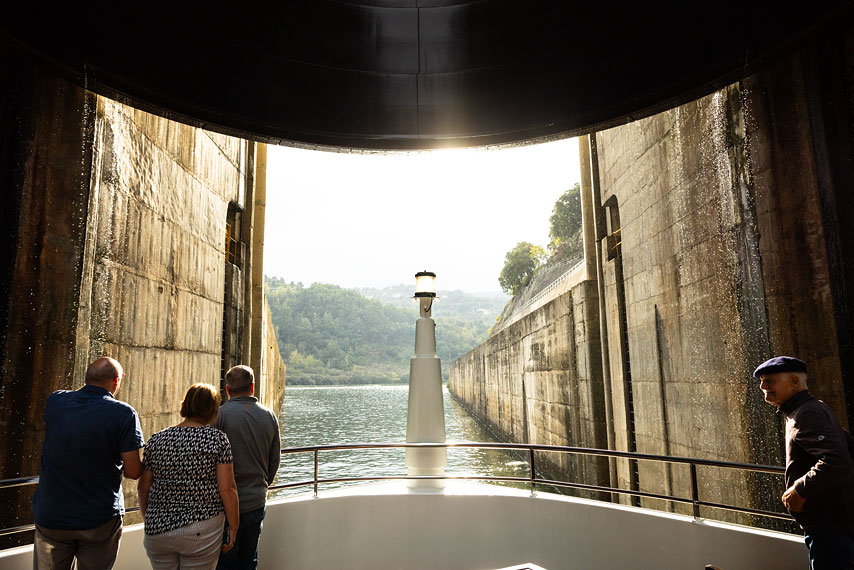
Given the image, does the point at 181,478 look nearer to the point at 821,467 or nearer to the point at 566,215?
the point at 821,467

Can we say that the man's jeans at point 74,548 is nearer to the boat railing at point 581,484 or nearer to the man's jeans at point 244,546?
the boat railing at point 581,484

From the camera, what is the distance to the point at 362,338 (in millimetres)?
160625

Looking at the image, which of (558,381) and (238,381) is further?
(558,381)

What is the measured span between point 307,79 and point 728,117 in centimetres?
548

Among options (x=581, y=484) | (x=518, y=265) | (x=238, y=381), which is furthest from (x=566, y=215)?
(x=238, y=381)

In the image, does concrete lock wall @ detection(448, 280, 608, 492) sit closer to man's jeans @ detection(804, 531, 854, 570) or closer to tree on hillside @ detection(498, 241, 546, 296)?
man's jeans @ detection(804, 531, 854, 570)


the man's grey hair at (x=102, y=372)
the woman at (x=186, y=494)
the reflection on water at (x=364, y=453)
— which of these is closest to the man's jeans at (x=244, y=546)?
the woman at (x=186, y=494)

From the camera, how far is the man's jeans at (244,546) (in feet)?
11.4

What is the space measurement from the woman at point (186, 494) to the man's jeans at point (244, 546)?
674 mm

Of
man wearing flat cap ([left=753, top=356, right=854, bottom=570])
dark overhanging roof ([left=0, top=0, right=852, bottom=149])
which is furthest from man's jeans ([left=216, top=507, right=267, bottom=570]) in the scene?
dark overhanging roof ([left=0, top=0, right=852, bottom=149])

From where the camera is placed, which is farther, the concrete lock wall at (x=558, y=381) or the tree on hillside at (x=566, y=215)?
the tree on hillside at (x=566, y=215)

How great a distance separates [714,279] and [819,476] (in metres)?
5.22

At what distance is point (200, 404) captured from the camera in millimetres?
2889

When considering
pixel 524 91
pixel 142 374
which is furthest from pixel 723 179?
pixel 142 374
